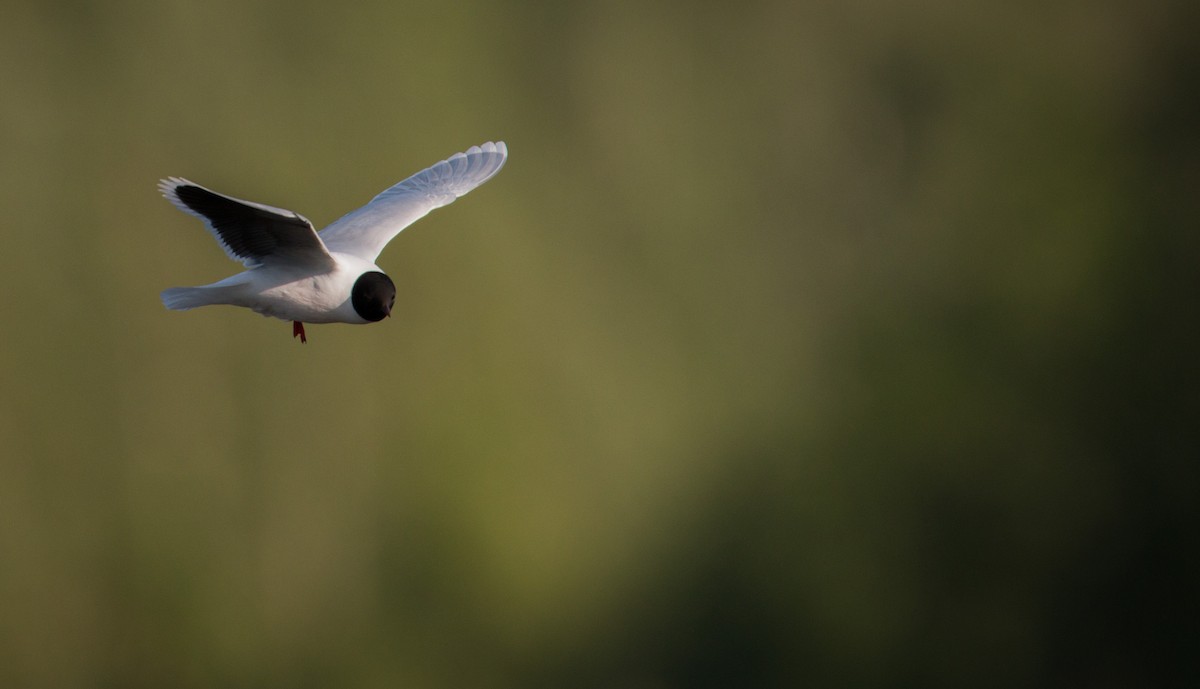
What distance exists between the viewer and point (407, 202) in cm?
448

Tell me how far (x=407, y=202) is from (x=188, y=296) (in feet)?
3.64

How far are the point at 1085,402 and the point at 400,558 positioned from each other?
521 cm

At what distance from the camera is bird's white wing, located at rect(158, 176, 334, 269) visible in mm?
3338

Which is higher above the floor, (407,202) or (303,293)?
(407,202)

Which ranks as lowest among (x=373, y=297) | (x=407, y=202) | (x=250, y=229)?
(x=373, y=297)

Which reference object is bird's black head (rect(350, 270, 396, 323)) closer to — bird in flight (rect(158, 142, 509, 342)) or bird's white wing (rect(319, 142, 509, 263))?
bird in flight (rect(158, 142, 509, 342))

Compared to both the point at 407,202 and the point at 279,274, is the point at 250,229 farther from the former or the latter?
the point at 407,202

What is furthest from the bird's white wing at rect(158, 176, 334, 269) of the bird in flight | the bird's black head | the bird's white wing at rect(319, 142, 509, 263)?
the bird's white wing at rect(319, 142, 509, 263)

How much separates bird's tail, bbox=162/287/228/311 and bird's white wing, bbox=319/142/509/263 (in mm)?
530

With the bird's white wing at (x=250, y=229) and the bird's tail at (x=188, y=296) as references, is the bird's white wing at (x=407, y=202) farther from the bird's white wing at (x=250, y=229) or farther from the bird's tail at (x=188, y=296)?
the bird's tail at (x=188, y=296)

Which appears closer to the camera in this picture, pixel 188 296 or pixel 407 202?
pixel 188 296

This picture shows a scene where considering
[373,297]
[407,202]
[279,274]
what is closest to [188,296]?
[279,274]

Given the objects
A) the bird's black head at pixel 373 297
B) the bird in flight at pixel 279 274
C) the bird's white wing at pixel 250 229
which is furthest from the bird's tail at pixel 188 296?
the bird's black head at pixel 373 297

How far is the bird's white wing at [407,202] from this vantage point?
163 inches
